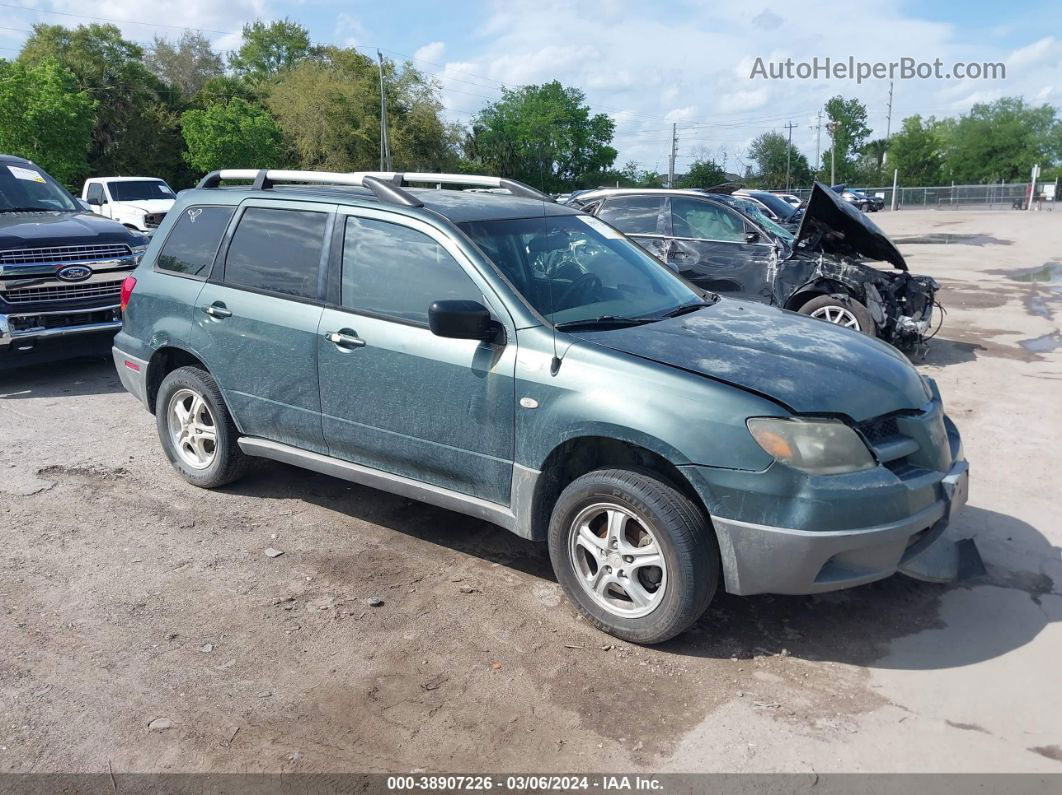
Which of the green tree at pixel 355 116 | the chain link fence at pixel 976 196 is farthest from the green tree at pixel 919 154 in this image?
the green tree at pixel 355 116

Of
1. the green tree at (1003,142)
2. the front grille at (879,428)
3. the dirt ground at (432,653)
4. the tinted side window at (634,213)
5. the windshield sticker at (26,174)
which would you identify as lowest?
the dirt ground at (432,653)

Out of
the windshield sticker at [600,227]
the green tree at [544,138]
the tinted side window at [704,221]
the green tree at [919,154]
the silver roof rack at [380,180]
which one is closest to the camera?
the silver roof rack at [380,180]

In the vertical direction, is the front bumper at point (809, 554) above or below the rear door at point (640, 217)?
below

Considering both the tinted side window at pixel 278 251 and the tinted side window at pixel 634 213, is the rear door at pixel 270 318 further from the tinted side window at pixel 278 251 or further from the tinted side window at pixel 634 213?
the tinted side window at pixel 634 213

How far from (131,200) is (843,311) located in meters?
15.9

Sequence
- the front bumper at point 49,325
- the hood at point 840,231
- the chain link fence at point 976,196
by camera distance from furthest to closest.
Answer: the chain link fence at point 976,196, the hood at point 840,231, the front bumper at point 49,325

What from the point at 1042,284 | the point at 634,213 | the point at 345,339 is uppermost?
the point at 634,213

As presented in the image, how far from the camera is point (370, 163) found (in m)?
54.7

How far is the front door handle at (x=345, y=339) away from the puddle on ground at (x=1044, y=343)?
28.4ft

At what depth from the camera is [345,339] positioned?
456 cm

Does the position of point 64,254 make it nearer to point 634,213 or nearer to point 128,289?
point 128,289

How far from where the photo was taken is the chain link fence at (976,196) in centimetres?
6029

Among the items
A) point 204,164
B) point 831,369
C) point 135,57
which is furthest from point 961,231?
point 135,57

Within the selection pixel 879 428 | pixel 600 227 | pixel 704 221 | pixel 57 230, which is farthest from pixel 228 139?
pixel 879 428
